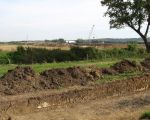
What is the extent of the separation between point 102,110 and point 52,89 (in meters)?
3.44

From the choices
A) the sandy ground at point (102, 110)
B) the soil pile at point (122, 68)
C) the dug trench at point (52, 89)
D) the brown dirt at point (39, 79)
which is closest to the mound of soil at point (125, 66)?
the soil pile at point (122, 68)

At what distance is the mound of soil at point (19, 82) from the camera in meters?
22.7

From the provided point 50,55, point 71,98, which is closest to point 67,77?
point 71,98

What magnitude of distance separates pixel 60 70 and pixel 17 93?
4.04 meters

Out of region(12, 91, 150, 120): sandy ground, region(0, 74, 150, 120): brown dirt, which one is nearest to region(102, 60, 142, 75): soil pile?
region(0, 74, 150, 120): brown dirt

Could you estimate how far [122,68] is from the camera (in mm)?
30062

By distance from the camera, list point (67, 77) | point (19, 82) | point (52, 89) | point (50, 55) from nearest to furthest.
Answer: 1. point (19, 82)
2. point (52, 89)
3. point (67, 77)
4. point (50, 55)

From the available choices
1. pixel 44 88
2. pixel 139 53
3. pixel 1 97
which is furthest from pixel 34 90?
pixel 139 53

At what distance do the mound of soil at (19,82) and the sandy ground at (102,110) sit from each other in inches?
80.3

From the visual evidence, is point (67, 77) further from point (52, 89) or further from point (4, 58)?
point (4, 58)

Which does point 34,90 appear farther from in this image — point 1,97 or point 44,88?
point 1,97

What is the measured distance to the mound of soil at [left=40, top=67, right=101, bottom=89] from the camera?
80.4ft

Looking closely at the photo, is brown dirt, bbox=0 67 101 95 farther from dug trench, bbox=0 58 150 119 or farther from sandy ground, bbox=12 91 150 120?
sandy ground, bbox=12 91 150 120

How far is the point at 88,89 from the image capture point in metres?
23.9
